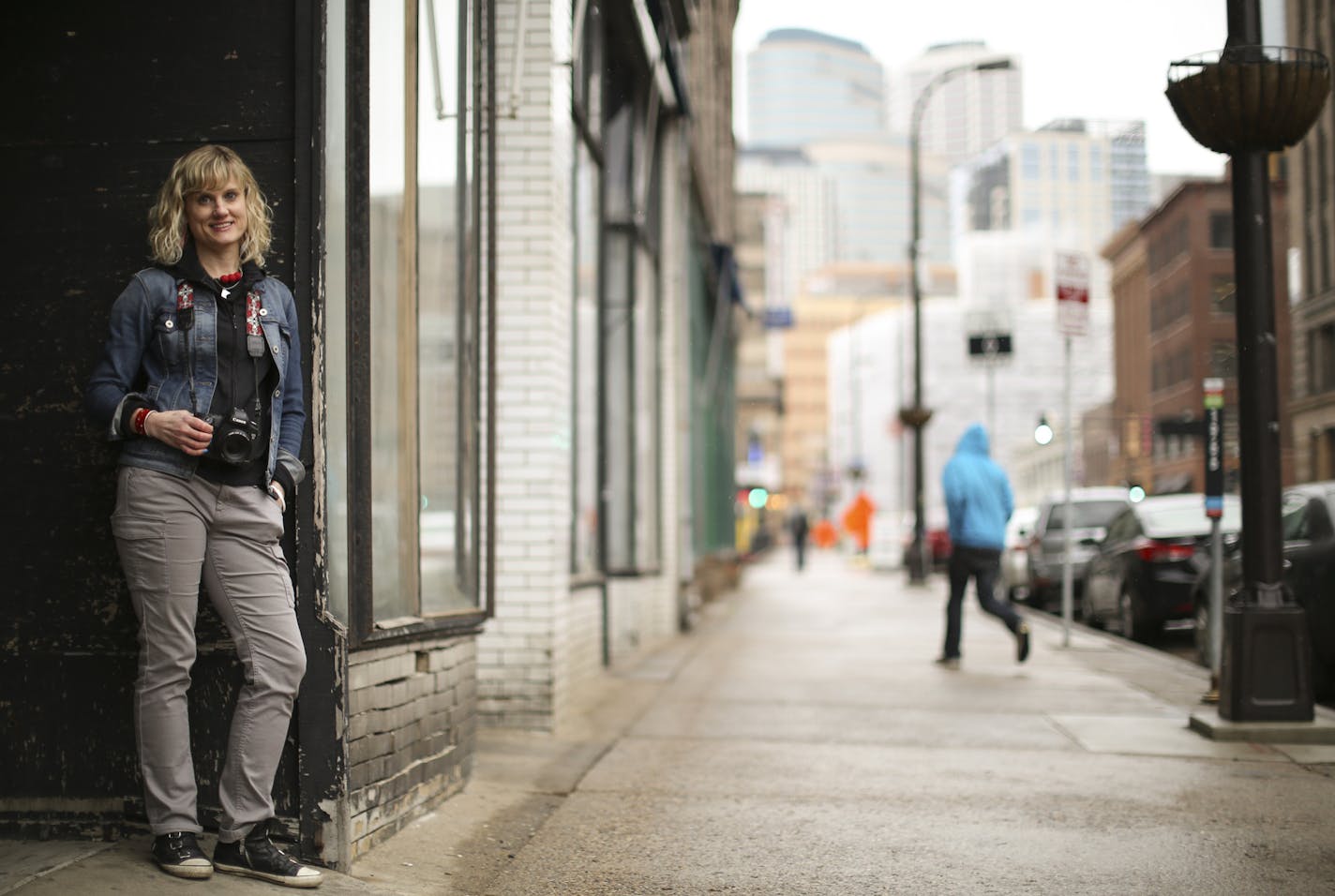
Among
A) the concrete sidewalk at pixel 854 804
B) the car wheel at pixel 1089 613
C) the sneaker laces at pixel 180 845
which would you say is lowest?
the car wheel at pixel 1089 613

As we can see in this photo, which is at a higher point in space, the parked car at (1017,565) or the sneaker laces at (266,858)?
the sneaker laces at (266,858)

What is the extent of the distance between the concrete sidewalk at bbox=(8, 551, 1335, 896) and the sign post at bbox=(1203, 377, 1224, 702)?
1.45 ft

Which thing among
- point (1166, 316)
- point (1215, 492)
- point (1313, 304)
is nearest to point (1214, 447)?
point (1215, 492)

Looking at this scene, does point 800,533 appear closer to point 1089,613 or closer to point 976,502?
point 1089,613

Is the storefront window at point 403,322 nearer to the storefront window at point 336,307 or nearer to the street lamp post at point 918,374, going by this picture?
the storefront window at point 336,307

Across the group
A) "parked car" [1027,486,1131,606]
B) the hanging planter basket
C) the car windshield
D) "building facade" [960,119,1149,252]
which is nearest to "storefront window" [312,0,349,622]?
the hanging planter basket

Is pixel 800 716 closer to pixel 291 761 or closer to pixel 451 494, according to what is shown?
pixel 451 494

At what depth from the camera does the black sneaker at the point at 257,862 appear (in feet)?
14.7

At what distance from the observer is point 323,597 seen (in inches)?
190

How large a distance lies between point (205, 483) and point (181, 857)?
1019mm

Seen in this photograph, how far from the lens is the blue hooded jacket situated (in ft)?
40.6

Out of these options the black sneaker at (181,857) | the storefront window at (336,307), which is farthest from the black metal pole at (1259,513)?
the black sneaker at (181,857)

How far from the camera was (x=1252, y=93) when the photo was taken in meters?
8.07

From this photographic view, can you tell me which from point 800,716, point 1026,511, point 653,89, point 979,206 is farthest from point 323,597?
point 979,206
